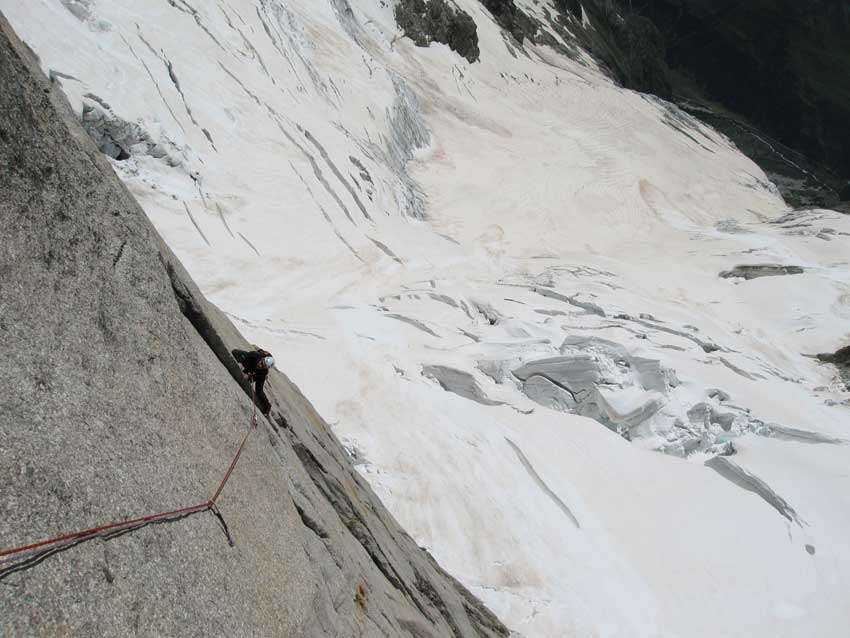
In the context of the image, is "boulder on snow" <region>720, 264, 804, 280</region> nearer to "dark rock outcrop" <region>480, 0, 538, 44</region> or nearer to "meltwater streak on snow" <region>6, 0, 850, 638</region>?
"meltwater streak on snow" <region>6, 0, 850, 638</region>

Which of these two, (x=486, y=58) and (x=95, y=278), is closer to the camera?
(x=95, y=278)

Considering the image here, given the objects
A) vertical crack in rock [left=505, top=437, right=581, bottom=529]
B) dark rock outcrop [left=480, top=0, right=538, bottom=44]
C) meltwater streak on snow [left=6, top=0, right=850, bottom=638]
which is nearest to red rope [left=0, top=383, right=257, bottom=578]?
meltwater streak on snow [left=6, top=0, right=850, bottom=638]

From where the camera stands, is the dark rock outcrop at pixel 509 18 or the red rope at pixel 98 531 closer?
the red rope at pixel 98 531

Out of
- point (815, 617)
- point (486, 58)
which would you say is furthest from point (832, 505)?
point (486, 58)

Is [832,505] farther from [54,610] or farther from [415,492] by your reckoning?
[54,610]

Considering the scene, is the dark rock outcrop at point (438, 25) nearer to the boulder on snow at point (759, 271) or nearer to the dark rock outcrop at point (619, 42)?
the dark rock outcrop at point (619, 42)

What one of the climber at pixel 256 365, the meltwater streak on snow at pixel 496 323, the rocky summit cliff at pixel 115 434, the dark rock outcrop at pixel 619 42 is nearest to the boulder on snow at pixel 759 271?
the meltwater streak on snow at pixel 496 323

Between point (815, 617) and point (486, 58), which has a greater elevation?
point (486, 58)
